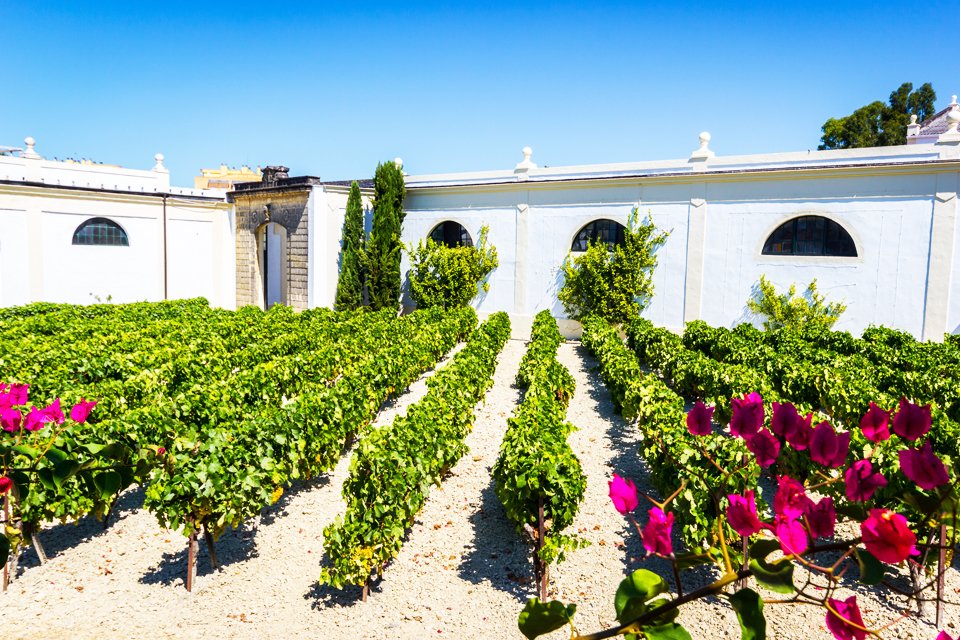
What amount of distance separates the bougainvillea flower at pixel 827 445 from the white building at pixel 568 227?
18559mm

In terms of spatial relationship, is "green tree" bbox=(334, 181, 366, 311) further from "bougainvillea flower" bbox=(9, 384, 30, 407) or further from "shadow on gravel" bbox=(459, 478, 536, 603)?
"bougainvillea flower" bbox=(9, 384, 30, 407)

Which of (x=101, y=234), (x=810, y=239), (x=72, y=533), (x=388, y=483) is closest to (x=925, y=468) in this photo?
(x=388, y=483)

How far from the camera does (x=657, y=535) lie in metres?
1.35

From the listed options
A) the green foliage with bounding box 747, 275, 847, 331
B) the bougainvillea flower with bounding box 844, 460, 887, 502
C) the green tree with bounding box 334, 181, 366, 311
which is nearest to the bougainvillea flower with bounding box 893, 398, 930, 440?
the bougainvillea flower with bounding box 844, 460, 887, 502

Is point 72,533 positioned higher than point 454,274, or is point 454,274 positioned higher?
point 454,274

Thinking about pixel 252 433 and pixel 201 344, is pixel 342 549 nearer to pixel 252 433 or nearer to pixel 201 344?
pixel 252 433

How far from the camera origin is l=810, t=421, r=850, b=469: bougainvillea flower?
1.37 metres

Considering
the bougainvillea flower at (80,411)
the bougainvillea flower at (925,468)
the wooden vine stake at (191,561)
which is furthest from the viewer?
the wooden vine stake at (191,561)

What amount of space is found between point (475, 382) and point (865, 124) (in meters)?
44.7

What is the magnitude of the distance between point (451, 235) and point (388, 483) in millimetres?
17915

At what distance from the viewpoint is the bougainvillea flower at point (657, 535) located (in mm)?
1315

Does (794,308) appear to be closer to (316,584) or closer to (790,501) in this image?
(316,584)

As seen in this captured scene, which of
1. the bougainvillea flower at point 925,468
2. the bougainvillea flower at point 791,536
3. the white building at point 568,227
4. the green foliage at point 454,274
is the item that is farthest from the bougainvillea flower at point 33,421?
the green foliage at point 454,274

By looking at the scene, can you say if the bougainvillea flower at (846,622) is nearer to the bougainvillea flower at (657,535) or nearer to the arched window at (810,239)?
the bougainvillea flower at (657,535)
